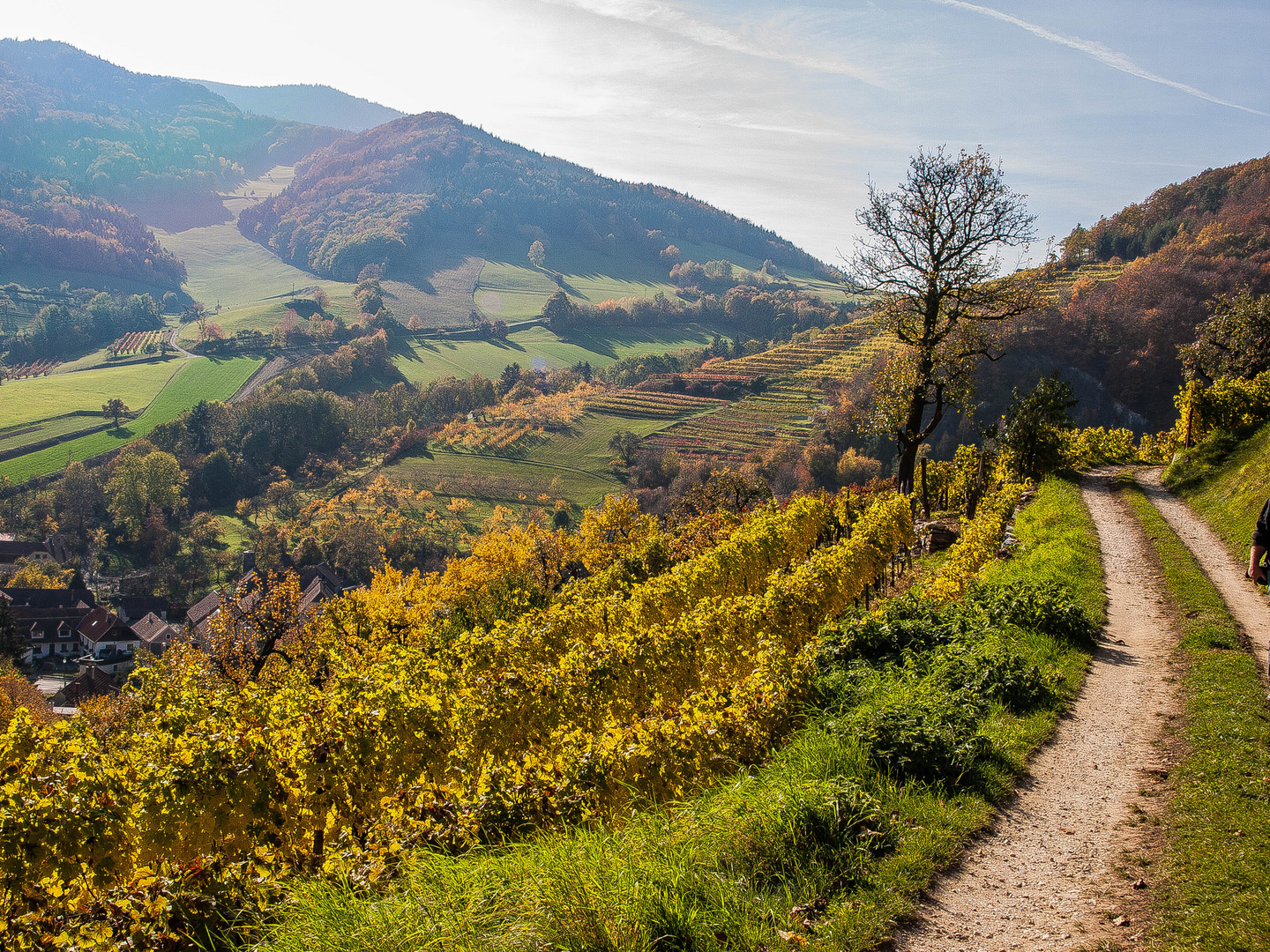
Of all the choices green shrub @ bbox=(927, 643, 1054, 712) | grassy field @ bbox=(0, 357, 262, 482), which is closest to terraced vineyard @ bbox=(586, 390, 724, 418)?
grassy field @ bbox=(0, 357, 262, 482)

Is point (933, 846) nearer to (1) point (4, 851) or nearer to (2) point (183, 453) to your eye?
(1) point (4, 851)

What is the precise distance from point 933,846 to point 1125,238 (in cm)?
13841

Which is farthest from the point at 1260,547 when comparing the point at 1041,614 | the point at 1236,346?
the point at 1236,346

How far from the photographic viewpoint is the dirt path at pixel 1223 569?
9719 millimetres

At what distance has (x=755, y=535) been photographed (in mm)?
17969

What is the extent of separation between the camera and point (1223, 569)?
44.2ft

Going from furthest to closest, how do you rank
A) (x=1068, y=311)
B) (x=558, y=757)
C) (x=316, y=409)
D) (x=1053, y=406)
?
(x=316, y=409) < (x=1068, y=311) < (x=1053, y=406) < (x=558, y=757)

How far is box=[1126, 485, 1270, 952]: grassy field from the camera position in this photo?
409cm

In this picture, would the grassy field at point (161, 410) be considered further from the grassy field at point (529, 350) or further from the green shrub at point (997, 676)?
the green shrub at point (997, 676)

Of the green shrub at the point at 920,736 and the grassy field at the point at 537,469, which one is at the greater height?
the green shrub at the point at 920,736

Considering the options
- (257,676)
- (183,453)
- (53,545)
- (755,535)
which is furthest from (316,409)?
(755,535)

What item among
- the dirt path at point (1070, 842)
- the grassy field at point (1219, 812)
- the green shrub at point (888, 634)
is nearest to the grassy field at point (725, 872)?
the dirt path at point (1070, 842)

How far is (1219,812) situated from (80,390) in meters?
173

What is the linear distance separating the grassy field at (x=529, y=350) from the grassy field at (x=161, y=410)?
35.5 meters
